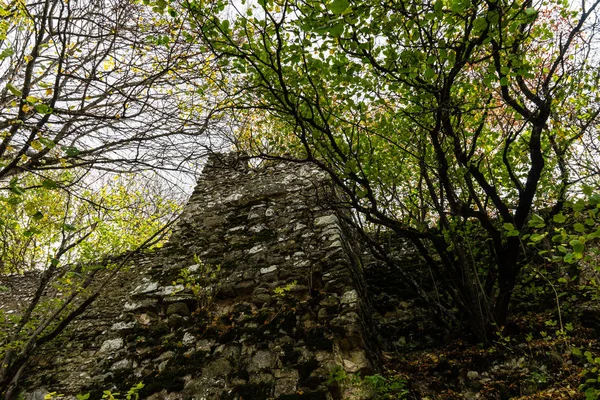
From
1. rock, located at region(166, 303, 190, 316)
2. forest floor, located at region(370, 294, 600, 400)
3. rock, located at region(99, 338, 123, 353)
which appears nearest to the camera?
forest floor, located at region(370, 294, 600, 400)

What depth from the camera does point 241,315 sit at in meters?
3.78

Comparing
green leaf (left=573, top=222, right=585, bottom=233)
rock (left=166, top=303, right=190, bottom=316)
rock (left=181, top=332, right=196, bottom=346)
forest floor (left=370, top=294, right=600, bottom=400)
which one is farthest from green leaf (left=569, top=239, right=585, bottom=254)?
rock (left=166, top=303, right=190, bottom=316)

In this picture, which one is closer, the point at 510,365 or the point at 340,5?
the point at 340,5

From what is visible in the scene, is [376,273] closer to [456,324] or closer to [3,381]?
[456,324]

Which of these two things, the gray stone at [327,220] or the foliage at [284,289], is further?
A: the gray stone at [327,220]

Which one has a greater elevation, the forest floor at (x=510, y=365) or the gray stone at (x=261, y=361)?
the gray stone at (x=261, y=361)

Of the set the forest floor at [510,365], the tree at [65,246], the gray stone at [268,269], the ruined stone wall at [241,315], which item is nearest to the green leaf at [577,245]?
the forest floor at [510,365]

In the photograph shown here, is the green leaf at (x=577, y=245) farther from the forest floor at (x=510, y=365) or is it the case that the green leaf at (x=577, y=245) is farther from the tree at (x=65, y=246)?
the tree at (x=65, y=246)

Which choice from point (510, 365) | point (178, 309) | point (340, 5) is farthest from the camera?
point (178, 309)

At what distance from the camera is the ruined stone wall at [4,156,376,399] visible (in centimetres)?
319

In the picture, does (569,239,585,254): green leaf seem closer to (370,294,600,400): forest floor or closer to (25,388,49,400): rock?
(370,294,600,400): forest floor

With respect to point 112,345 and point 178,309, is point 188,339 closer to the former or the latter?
point 178,309

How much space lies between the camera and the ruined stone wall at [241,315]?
10.5ft

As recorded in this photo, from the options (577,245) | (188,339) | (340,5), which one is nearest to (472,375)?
(577,245)
